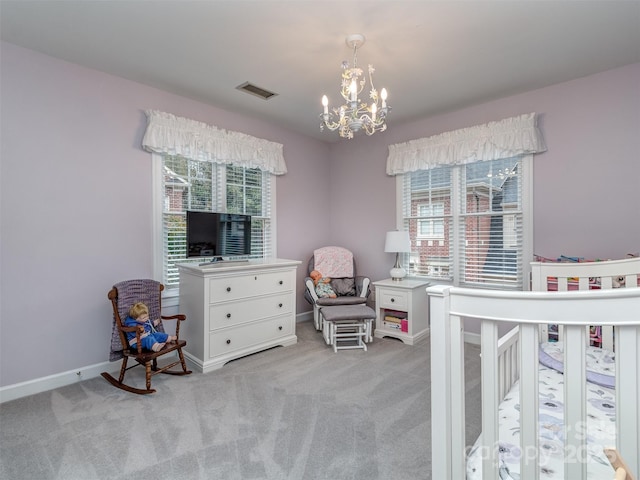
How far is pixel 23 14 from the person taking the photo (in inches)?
85.4

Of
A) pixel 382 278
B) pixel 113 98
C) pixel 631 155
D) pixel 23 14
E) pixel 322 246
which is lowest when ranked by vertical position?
pixel 382 278

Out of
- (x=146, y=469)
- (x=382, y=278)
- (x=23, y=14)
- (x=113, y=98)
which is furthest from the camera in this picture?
(x=382, y=278)

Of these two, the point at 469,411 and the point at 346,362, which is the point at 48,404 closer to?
the point at 346,362

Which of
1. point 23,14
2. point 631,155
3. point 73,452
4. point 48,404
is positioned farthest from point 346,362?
point 23,14

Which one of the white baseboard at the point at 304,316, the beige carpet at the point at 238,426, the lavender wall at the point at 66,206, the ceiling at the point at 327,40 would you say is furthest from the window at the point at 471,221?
the lavender wall at the point at 66,206

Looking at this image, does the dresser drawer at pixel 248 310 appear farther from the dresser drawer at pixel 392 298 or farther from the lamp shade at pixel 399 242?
the lamp shade at pixel 399 242

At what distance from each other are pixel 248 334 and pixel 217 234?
3.51ft

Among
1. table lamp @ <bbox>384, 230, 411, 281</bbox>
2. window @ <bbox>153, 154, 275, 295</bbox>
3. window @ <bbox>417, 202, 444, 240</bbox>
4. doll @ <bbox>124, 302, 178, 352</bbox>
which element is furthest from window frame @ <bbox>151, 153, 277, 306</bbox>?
window @ <bbox>417, 202, 444, 240</bbox>

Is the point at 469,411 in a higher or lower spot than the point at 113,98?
lower

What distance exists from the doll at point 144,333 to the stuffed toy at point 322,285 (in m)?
1.85

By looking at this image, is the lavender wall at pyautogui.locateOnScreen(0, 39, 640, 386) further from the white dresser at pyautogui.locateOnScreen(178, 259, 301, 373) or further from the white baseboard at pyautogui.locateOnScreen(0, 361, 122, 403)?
the white dresser at pyautogui.locateOnScreen(178, 259, 301, 373)

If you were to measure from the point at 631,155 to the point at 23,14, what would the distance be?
4.80 metres

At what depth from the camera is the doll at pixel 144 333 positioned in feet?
8.80

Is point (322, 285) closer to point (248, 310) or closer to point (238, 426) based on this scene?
point (248, 310)
